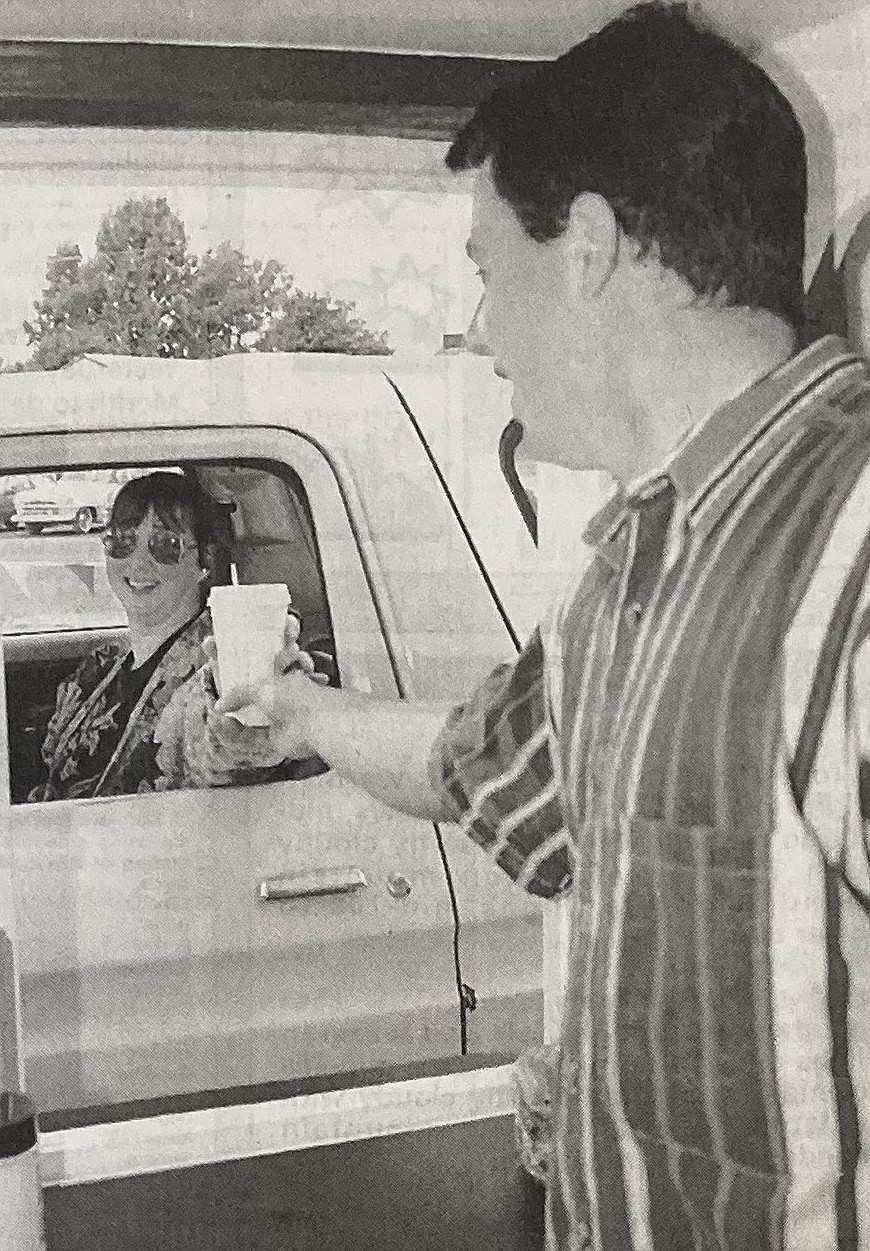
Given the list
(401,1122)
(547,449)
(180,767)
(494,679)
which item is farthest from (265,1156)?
(547,449)

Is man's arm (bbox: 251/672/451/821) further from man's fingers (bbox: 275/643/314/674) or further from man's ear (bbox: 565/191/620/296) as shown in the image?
man's ear (bbox: 565/191/620/296)

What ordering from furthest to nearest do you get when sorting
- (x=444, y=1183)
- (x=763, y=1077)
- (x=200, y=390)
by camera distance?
(x=444, y=1183) < (x=200, y=390) < (x=763, y=1077)

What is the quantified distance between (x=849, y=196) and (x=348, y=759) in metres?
0.61

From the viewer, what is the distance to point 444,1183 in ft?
4.00

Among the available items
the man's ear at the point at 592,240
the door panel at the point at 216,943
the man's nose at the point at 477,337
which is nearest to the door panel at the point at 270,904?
the door panel at the point at 216,943

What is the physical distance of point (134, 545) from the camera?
3.62 ft

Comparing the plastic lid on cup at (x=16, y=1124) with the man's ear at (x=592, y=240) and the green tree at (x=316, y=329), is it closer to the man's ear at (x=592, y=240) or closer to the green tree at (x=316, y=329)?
the green tree at (x=316, y=329)

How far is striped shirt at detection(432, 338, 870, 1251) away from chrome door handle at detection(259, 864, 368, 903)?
221 mm

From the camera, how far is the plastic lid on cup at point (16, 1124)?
42.0 inches

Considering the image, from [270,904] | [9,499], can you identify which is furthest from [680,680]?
[9,499]

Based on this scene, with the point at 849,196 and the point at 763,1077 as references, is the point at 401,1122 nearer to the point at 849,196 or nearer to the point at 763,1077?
the point at 763,1077

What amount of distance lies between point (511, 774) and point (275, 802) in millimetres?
197

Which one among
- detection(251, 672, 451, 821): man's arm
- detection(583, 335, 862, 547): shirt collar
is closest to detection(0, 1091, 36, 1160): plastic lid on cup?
detection(251, 672, 451, 821): man's arm

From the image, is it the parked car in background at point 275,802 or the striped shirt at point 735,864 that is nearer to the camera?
the striped shirt at point 735,864
